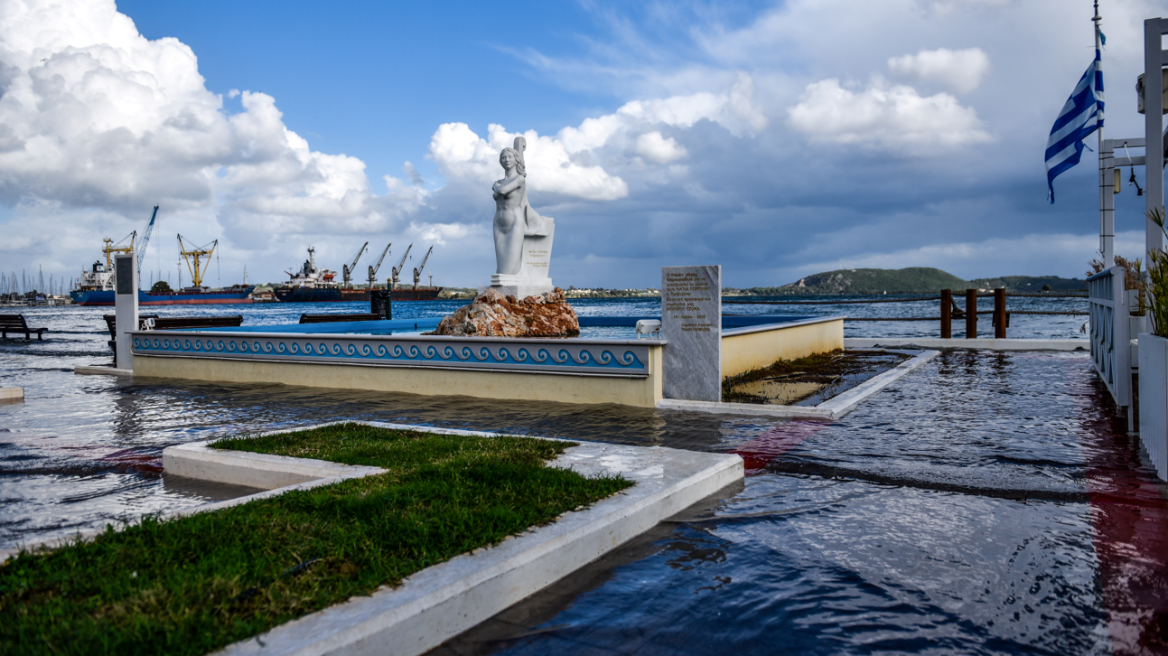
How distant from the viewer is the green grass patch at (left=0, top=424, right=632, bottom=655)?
96.8 inches

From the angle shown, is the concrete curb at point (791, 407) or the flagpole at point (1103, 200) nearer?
the concrete curb at point (791, 407)

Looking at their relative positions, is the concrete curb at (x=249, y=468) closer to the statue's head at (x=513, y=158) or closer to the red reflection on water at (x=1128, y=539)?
the red reflection on water at (x=1128, y=539)

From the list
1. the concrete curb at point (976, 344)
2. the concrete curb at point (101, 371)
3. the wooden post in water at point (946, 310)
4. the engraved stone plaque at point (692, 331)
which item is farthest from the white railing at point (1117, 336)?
the concrete curb at point (101, 371)

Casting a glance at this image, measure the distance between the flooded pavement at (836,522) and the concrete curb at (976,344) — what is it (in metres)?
7.58

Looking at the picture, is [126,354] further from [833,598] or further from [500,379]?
[833,598]

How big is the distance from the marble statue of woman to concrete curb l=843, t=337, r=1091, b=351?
26.6 ft

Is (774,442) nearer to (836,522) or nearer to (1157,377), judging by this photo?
(836,522)

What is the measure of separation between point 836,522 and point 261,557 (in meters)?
2.99

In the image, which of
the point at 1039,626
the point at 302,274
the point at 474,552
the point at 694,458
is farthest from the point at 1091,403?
the point at 302,274

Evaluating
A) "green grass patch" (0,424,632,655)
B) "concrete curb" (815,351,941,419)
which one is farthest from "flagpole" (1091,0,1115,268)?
"green grass patch" (0,424,632,655)

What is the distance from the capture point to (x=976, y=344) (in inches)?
643

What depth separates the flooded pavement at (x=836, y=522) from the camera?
287 cm

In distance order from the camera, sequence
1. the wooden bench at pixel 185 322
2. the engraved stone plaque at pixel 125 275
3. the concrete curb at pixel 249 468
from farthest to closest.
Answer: the wooden bench at pixel 185 322 → the engraved stone plaque at pixel 125 275 → the concrete curb at pixel 249 468

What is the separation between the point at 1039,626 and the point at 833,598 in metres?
0.76
